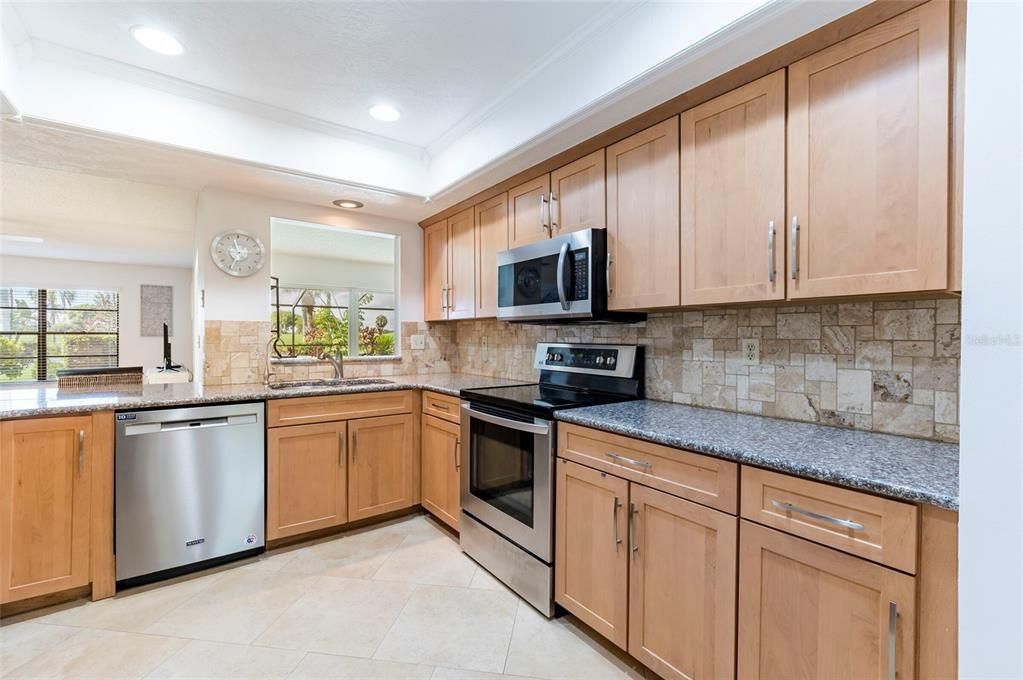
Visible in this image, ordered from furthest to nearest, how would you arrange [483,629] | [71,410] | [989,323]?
[71,410]
[483,629]
[989,323]

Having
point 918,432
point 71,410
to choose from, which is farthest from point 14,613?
point 918,432

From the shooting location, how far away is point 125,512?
6.93ft

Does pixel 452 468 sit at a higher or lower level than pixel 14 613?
higher

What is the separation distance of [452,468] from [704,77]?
7.56ft

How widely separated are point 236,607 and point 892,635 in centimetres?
240

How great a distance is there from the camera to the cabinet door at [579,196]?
2119 mm

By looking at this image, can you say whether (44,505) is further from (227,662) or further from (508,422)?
(508,422)

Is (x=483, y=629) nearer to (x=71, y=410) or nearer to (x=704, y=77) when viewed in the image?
(x=71, y=410)

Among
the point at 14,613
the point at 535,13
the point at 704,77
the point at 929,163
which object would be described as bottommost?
the point at 14,613

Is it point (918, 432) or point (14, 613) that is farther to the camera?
point (14, 613)

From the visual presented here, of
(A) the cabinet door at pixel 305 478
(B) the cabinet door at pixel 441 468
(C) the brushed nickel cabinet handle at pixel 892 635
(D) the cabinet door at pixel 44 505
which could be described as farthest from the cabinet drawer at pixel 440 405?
(C) the brushed nickel cabinet handle at pixel 892 635

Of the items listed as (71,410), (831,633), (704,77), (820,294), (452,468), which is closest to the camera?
(831,633)

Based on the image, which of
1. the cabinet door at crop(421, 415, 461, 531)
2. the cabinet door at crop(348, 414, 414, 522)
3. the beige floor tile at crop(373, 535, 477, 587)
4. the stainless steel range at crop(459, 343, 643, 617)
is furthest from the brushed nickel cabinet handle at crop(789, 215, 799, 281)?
the cabinet door at crop(348, 414, 414, 522)

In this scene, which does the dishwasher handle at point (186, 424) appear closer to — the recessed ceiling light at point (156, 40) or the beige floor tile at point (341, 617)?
the beige floor tile at point (341, 617)
